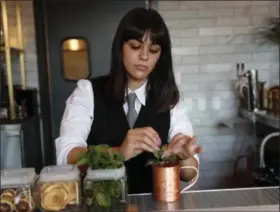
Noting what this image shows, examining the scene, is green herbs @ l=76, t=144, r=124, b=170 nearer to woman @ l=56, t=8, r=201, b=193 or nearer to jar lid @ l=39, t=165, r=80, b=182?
jar lid @ l=39, t=165, r=80, b=182

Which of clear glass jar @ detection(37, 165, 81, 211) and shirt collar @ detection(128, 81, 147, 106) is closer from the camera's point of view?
clear glass jar @ detection(37, 165, 81, 211)

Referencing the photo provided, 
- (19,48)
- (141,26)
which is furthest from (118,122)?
(19,48)

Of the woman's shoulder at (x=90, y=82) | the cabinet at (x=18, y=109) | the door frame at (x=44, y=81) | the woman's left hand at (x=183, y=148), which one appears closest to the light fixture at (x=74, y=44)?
the door frame at (x=44, y=81)

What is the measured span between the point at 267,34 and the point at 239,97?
1.58ft

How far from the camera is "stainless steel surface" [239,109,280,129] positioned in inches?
81.5

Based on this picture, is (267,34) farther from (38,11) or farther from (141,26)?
(141,26)

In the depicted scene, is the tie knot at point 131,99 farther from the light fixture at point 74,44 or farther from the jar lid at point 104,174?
the light fixture at point 74,44

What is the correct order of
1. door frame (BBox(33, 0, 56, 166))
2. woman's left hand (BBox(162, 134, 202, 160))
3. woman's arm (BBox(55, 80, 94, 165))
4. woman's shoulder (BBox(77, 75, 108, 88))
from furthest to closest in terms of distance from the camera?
door frame (BBox(33, 0, 56, 166)) → woman's shoulder (BBox(77, 75, 108, 88)) → woman's arm (BBox(55, 80, 94, 165)) → woman's left hand (BBox(162, 134, 202, 160))

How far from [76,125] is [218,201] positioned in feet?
1.49

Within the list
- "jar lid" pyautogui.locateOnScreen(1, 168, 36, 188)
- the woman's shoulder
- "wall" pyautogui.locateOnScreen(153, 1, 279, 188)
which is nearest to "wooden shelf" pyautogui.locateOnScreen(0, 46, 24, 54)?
"wall" pyautogui.locateOnScreen(153, 1, 279, 188)

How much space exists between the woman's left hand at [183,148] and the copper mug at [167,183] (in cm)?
6

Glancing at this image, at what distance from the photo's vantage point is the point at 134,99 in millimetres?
1208

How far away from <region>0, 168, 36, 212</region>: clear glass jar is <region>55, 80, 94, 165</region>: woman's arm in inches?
6.9

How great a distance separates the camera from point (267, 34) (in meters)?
2.66
